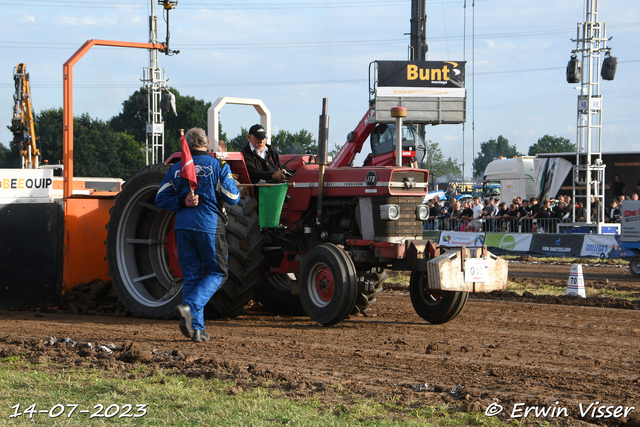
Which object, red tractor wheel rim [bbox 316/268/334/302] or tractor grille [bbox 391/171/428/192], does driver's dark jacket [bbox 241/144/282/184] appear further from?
tractor grille [bbox 391/171/428/192]

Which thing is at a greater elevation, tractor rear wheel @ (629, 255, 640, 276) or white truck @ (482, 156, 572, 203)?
white truck @ (482, 156, 572, 203)

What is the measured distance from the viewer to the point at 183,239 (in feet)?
21.2

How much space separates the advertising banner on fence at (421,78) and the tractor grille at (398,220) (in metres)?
14.2

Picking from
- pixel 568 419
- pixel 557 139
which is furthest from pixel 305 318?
pixel 557 139

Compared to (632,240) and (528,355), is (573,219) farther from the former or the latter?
(528,355)

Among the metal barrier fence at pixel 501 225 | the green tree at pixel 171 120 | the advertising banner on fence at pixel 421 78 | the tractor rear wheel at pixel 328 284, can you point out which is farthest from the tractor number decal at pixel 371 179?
the green tree at pixel 171 120

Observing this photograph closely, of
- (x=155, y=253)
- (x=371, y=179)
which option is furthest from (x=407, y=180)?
(x=155, y=253)

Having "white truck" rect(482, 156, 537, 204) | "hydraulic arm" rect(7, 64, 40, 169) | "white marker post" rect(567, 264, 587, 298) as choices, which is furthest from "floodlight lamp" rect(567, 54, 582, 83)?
"hydraulic arm" rect(7, 64, 40, 169)

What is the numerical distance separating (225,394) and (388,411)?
1048 millimetres

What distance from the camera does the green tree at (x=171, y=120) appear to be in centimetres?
6478

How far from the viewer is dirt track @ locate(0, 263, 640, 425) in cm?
450

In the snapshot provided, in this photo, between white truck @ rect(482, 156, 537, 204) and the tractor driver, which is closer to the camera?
the tractor driver

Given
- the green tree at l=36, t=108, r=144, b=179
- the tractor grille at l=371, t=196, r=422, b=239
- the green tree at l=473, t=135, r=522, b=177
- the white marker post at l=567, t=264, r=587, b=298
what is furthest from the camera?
the green tree at l=473, t=135, r=522, b=177

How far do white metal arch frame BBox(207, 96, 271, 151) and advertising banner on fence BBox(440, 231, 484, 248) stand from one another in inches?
506
